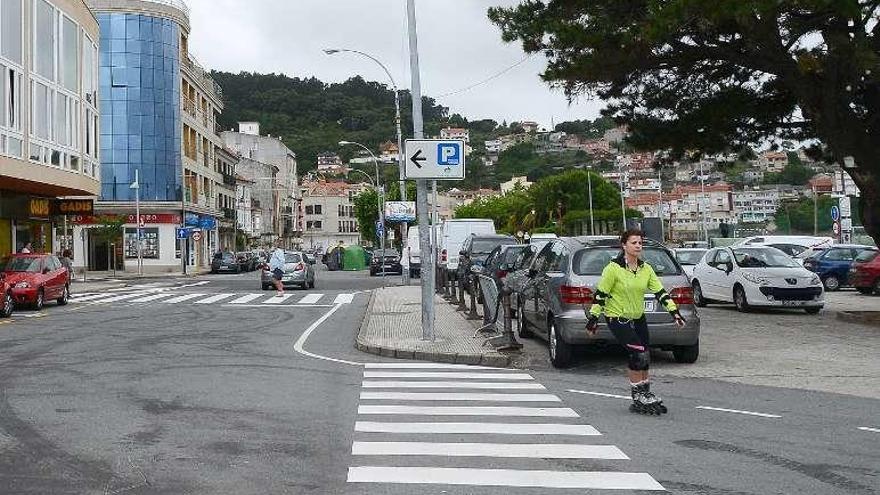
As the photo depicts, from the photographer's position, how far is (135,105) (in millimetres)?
61219

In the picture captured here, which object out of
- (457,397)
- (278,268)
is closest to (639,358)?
(457,397)

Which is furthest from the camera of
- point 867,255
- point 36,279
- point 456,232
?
point 456,232

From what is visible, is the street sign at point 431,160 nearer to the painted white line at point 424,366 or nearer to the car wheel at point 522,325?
the car wheel at point 522,325

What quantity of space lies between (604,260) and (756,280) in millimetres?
9542

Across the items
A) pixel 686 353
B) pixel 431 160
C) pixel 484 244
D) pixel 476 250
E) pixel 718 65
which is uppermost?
pixel 718 65

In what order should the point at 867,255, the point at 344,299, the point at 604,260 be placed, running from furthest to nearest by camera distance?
the point at 344,299 → the point at 867,255 → the point at 604,260

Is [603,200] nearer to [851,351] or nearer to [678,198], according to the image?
[678,198]

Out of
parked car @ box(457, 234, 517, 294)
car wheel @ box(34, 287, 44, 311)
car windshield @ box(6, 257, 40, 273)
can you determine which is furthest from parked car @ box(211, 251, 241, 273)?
parked car @ box(457, 234, 517, 294)

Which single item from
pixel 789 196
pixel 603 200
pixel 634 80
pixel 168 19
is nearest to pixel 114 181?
pixel 168 19

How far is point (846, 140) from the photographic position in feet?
60.4

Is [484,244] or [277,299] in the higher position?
[484,244]

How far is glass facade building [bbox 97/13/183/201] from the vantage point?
60688mm

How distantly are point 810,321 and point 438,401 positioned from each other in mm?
12122

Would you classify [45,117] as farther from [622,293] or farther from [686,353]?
[622,293]
